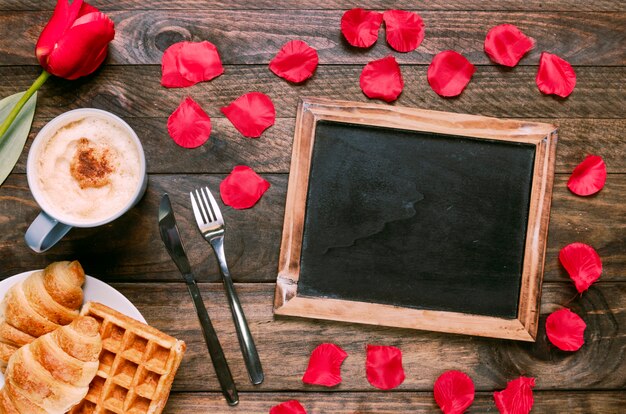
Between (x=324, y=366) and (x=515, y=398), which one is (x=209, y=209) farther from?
(x=515, y=398)

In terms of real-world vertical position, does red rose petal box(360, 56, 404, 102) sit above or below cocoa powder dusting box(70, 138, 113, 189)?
above

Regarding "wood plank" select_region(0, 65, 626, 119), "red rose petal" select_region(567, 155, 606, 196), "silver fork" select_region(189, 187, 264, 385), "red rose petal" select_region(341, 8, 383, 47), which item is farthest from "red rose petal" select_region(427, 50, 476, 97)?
"silver fork" select_region(189, 187, 264, 385)

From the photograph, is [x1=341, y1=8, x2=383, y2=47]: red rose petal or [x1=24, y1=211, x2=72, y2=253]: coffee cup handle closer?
[x1=24, y1=211, x2=72, y2=253]: coffee cup handle

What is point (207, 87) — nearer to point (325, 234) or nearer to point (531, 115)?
point (325, 234)

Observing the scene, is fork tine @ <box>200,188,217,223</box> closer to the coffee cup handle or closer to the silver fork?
the silver fork

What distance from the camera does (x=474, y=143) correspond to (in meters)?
1.07

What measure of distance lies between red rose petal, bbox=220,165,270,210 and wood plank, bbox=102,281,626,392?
160 mm

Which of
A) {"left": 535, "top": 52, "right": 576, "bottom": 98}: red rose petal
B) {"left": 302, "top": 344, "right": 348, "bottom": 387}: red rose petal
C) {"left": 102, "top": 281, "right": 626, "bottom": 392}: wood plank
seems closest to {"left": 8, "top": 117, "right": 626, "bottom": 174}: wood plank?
{"left": 102, "top": 281, "right": 626, "bottom": 392}: wood plank

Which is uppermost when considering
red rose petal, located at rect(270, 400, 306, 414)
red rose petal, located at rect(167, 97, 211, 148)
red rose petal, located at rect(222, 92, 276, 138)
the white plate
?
red rose petal, located at rect(222, 92, 276, 138)

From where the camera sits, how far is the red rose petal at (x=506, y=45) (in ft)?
3.56

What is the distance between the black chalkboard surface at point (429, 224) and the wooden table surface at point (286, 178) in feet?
0.23

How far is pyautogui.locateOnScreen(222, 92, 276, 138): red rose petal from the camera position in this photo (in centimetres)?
107

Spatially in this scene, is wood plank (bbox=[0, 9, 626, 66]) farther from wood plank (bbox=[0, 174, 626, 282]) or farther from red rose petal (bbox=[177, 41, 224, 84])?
wood plank (bbox=[0, 174, 626, 282])

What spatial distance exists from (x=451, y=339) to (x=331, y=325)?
0.23 meters
